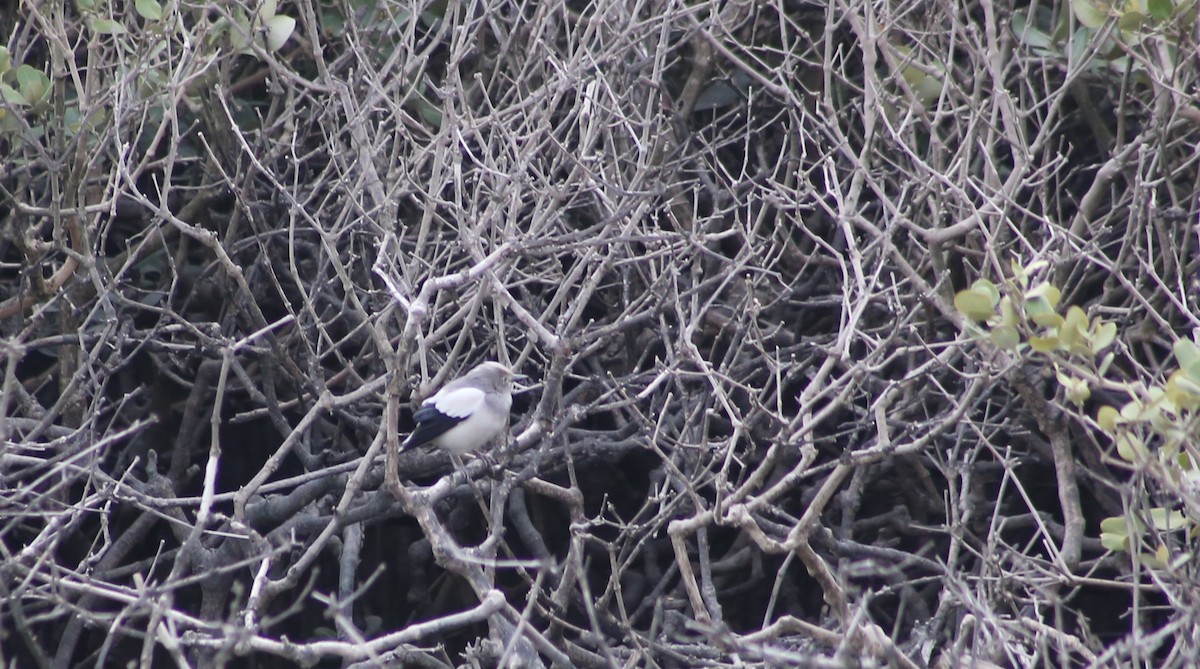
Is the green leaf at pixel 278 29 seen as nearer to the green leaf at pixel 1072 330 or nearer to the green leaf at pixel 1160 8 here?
the green leaf at pixel 1072 330

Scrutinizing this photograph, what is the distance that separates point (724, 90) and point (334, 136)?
105 inches

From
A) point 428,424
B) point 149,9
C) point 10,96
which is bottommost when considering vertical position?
point 428,424

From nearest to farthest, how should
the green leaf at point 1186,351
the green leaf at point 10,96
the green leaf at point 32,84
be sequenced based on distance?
1. the green leaf at point 1186,351
2. the green leaf at point 10,96
3. the green leaf at point 32,84

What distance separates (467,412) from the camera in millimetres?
6324

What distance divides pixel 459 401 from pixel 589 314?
61.8 inches

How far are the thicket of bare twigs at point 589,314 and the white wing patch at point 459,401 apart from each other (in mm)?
201

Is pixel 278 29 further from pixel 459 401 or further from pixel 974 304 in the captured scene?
pixel 974 304

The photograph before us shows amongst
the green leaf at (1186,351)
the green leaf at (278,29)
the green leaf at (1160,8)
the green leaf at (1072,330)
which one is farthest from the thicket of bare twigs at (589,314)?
the green leaf at (1072,330)

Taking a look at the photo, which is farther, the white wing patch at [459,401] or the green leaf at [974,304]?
the white wing patch at [459,401]

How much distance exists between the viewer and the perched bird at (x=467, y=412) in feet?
20.7

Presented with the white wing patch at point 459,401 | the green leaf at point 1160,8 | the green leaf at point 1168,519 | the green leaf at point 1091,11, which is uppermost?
the green leaf at point 1160,8

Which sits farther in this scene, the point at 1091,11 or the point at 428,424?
the point at 428,424

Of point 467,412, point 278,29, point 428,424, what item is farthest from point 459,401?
point 278,29

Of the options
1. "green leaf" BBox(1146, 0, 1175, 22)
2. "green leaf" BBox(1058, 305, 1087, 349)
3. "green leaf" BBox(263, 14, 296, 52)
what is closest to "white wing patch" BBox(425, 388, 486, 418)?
"green leaf" BBox(263, 14, 296, 52)
